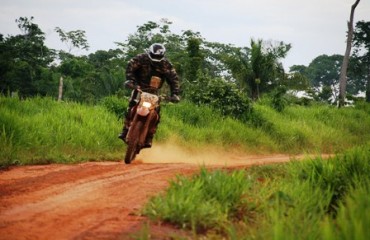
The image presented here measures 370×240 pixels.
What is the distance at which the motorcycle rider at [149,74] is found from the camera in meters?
7.18

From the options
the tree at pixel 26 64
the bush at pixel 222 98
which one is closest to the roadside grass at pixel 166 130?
the bush at pixel 222 98

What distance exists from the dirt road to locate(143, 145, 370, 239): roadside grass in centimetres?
39

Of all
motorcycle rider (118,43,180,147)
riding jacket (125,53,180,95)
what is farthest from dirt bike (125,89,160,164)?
riding jacket (125,53,180,95)

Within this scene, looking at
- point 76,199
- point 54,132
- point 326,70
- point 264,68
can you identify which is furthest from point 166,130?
point 326,70

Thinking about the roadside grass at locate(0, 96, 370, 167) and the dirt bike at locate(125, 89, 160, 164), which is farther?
the roadside grass at locate(0, 96, 370, 167)

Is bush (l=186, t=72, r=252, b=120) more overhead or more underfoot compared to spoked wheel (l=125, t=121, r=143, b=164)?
more overhead

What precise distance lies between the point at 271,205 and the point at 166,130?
22.5 ft

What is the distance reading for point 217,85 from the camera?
43.4 ft

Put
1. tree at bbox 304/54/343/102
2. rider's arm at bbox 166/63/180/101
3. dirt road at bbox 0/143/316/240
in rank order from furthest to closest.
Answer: tree at bbox 304/54/343/102 → rider's arm at bbox 166/63/180/101 → dirt road at bbox 0/143/316/240

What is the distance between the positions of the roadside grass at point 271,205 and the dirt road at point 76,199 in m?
0.39

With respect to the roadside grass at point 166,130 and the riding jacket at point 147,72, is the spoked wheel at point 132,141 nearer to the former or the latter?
the riding jacket at point 147,72

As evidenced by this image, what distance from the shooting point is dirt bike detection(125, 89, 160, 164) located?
677cm

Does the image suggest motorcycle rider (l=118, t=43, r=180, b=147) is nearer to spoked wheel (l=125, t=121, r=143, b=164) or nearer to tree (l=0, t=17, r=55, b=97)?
spoked wheel (l=125, t=121, r=143, b=164)

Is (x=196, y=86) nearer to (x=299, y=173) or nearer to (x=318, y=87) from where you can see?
(x=299, y=173)
